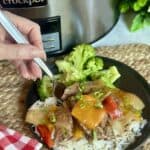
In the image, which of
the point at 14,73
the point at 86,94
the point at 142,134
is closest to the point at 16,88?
the point at 14,73

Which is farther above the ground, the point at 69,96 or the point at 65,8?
the point at 65,8

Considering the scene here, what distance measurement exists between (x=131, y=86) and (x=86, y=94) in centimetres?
11

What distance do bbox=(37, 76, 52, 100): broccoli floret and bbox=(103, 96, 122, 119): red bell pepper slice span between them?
12 cm

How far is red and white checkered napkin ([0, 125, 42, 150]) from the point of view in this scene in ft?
2.58

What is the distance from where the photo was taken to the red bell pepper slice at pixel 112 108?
2.59 feet

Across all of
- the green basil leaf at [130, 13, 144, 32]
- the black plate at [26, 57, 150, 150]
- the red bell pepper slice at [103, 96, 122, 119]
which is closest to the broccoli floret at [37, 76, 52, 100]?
the black plate at [26, 57, 150, 150]

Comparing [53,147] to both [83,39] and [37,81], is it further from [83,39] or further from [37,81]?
[83,39]

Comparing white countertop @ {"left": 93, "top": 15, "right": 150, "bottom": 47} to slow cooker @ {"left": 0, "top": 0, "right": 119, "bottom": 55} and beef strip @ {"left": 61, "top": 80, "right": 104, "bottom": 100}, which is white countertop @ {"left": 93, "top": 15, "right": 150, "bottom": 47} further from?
beef strip @ {"left": 61, "top": 80, "right": 104, "bottom": 100}

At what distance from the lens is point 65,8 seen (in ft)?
3.04

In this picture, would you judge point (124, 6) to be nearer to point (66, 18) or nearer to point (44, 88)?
point (66, 18)

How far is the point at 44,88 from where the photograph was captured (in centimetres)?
87

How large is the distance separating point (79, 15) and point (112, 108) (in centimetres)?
25

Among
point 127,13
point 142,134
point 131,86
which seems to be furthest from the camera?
point 127,13

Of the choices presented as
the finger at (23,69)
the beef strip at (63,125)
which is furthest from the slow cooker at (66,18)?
the beef strip at (63,125)
